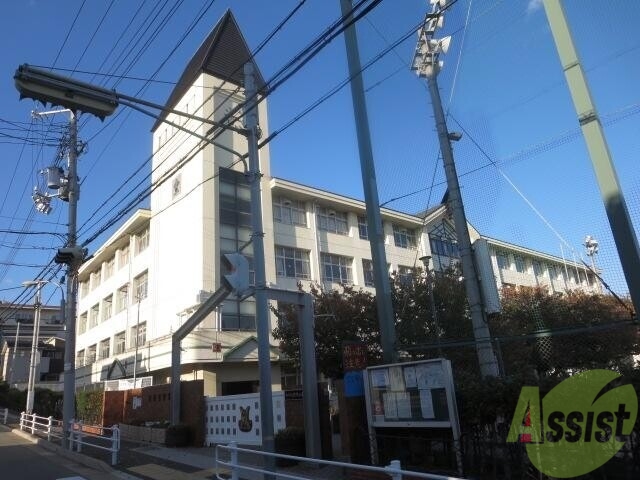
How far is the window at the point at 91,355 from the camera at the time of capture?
46750 mm

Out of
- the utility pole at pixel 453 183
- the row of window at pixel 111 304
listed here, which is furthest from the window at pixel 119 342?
the utility pole at pixel 453 183

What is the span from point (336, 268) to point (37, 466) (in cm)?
2634

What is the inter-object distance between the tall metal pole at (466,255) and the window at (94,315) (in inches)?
1720

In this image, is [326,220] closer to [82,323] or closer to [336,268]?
[336,268]

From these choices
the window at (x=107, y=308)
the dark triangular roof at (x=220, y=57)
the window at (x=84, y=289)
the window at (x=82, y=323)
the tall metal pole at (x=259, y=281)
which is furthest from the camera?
the window at (x=84, y=289)

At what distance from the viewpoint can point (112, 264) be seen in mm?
45656

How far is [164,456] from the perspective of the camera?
46.9 feet

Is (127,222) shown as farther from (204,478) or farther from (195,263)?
(204,478)

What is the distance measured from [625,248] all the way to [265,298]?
6253mm

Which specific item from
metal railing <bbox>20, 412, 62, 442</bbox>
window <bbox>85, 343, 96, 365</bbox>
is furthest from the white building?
metal railing <bbox>20, 412, 62, 442</bbox>

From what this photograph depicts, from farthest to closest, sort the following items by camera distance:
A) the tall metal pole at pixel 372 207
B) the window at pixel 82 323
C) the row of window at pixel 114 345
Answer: the window at pixel 82 323
the row of window at pixel 114 345
the tall metal pole at pixel 372 207

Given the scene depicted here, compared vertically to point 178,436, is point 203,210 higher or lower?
higher

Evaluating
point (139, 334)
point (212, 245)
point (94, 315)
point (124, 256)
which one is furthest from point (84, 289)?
point (212, 245)

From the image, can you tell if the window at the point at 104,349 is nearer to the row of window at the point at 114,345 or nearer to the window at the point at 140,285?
the row of window at the point at 114,345
